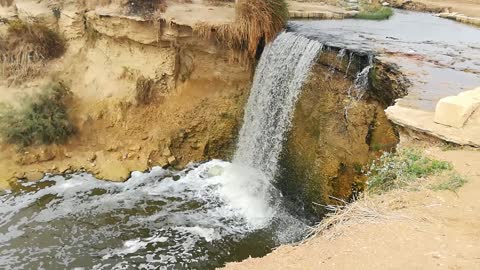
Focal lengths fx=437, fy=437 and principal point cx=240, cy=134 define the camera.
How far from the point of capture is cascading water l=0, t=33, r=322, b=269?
231 inches

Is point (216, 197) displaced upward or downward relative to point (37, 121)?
downward

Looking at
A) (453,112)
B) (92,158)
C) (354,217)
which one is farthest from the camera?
(92,158)

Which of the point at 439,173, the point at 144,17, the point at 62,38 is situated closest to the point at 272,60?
the point at 144,17

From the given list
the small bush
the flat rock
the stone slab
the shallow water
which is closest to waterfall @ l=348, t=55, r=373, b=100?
the shallow water

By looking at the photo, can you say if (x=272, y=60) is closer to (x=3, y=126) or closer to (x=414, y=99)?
(x=414, y=99)

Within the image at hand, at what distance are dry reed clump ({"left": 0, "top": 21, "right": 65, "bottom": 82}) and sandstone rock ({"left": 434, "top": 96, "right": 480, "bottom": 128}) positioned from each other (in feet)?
24.0

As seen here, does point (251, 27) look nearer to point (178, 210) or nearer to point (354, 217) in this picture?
point (178, 210)

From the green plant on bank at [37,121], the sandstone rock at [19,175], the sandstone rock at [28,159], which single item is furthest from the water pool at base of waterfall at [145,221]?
the green plant on bank at [37,121]

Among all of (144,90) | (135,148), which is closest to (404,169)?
(135,148)

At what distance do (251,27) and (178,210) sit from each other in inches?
127

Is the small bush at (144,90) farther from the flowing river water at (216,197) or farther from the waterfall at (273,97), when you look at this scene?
the waterfall at (273,97)

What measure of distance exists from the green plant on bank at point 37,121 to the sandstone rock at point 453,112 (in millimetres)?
6275

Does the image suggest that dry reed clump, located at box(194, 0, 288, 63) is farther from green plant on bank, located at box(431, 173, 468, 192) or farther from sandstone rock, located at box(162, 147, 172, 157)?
green plant on bank, located at box(431, 173, 468, 192)

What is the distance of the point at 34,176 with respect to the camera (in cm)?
752
